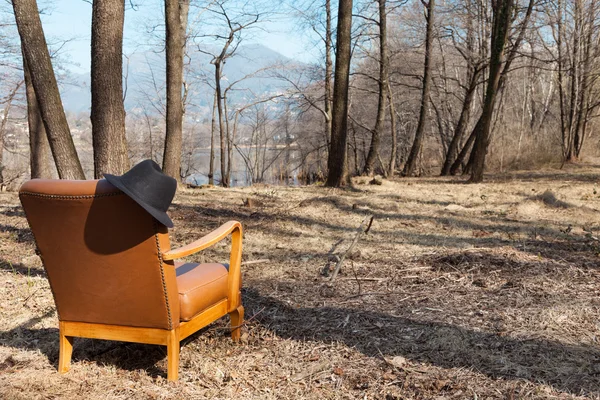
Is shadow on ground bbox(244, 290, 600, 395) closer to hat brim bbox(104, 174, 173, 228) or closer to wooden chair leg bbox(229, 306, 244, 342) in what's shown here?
wooden chair leg bbox(229, 306, 244, 342)

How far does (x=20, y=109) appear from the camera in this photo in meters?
20.3

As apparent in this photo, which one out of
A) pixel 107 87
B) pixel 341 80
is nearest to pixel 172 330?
pixel 107 87

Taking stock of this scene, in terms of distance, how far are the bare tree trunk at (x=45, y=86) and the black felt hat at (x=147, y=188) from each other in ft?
14.9

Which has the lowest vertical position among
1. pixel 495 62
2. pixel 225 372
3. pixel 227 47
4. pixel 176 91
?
pixel 225 372

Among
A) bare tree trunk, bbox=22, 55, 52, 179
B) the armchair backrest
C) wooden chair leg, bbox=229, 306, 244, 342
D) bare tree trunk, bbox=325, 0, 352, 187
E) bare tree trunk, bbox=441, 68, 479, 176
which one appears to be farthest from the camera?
bare tree trunk, bbox=441, 68, 479, 176

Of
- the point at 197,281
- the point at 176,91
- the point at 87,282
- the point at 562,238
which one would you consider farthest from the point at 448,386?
the point at 176,91

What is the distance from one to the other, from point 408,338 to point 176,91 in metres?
8.58

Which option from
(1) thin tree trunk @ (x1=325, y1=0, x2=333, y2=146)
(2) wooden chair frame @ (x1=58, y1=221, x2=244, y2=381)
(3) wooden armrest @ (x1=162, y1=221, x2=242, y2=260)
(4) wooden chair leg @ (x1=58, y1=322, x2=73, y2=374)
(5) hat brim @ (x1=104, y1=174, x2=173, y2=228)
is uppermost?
(1) thin tree trunk @ (x1=325, y1=0, x2=333, y2=146)

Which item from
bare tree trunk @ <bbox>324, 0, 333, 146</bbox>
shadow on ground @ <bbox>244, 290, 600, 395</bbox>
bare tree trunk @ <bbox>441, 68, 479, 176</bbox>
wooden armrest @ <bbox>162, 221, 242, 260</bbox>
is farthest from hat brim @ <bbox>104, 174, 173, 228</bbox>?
bare tree trunk @ <bbox>441, 68, 479, 176</bbox>

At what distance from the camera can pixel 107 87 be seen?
6195 mm

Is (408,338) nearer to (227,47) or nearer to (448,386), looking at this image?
(448,386)

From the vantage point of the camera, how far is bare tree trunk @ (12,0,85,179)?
6.53 metres

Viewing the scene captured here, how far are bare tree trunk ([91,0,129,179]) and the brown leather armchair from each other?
3.63m

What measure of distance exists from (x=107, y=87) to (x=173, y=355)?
4.39 m
